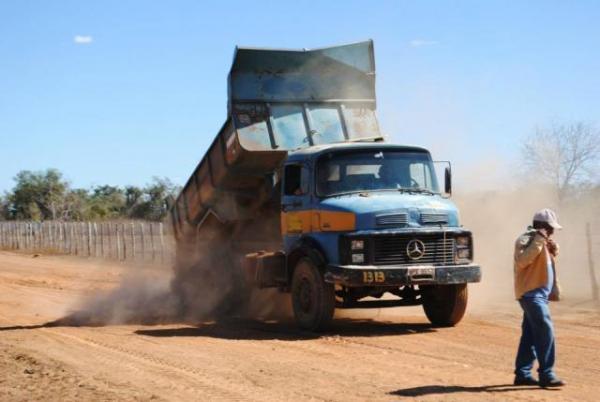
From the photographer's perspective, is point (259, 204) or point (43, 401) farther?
point (259, 204)

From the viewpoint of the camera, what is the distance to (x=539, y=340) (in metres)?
7.56

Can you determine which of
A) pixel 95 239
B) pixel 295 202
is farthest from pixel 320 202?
pixel 95 239

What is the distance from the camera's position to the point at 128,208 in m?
78.9

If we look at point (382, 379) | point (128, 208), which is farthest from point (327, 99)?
point (128, 208)

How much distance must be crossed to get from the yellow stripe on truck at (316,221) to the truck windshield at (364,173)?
0.37m

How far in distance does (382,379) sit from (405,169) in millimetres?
4533

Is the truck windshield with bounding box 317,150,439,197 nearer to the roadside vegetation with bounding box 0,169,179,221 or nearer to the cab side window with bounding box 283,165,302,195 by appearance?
the cab side window with bounding box 283,165,302,195

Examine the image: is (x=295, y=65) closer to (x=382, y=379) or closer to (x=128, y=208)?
(x=382, y=379)

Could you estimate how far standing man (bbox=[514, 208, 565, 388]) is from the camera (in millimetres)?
7559

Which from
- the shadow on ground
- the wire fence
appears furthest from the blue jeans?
the wire fence

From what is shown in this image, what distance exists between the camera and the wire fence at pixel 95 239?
35.3 meters

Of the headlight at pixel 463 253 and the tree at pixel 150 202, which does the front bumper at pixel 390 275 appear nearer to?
the headlight at pixel 463 253

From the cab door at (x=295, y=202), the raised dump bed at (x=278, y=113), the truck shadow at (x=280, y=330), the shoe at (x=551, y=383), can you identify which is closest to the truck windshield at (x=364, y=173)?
the cab door at (x=295, y=202)

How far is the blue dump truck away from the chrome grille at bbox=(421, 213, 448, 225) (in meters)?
0.01
